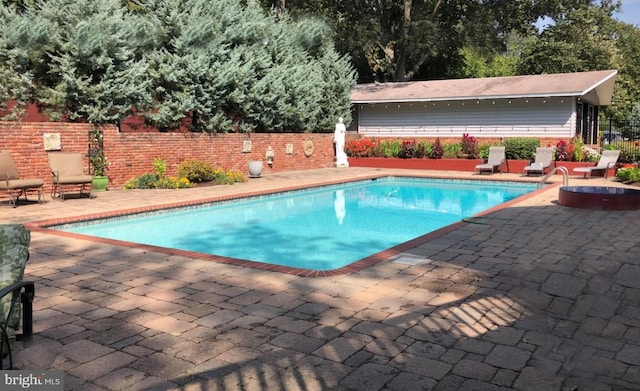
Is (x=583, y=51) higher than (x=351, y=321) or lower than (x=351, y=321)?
higher

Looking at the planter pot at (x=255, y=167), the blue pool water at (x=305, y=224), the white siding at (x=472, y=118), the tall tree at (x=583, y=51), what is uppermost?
the tall tree at (x=583, y=51)

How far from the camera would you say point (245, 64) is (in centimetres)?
1803

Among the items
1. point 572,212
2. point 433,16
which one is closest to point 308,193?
point 572,212

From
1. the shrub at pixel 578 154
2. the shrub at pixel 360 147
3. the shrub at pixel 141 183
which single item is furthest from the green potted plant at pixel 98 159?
the shrub at pixel 578 154

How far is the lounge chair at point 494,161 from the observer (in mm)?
18453

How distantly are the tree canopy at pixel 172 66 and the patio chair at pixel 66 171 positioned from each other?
232 cm

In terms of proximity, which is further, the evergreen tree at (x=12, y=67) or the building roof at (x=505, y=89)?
the building roof at (x=505, y=89)

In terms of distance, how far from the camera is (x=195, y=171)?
48.7 ft

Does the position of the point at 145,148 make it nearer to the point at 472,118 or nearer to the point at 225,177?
the point at 225,177

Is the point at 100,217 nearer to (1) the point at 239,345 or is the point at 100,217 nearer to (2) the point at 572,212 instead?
(1) the point at 239,345

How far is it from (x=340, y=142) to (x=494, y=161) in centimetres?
673

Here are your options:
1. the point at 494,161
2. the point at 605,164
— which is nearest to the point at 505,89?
the point at 494,161

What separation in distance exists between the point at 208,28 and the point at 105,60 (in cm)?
417

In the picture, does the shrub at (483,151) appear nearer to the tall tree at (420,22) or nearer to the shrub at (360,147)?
the shrub at (360,147)
